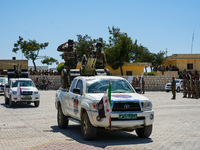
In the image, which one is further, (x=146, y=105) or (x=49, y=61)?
(x=49, y=61)

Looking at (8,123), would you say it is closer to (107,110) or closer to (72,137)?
(72,137)

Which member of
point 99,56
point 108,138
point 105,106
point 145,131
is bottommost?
point 108,138

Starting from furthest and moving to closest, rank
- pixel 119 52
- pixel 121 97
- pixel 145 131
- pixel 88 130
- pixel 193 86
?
pixel 119 52, pixel 193 86, pixel 145 131, pixel 121 97, pixel 88 130

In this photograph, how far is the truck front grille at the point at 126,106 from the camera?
9.16 meters

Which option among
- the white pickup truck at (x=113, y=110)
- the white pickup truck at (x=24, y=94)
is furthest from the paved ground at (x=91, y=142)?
the white pickup truck at (x=24, y=94)

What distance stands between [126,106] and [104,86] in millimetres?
1533

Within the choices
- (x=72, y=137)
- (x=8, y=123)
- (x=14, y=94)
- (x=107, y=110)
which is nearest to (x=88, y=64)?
(x=8, y=123)

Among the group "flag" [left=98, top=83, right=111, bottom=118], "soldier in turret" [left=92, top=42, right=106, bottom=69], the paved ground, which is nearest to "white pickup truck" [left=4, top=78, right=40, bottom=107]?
"soldier in turret" [left=92, top=42, right=106, bottom=69]

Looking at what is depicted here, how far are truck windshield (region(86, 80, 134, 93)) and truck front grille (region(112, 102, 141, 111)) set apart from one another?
1.18 metres

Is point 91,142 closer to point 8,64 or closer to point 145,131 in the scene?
point 145,131

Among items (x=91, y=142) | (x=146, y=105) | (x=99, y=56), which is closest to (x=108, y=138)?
(x=91, y=142)

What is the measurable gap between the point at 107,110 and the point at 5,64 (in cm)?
7243

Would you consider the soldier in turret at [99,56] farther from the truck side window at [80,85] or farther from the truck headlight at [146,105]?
the truck headlight at [146,105]

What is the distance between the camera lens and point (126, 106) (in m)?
9.20
